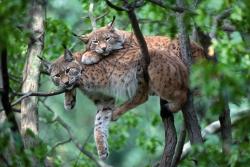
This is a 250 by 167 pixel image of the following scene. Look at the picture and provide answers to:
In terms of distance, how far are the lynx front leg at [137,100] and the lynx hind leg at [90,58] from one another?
524 mm

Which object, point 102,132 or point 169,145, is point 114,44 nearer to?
point 102,132

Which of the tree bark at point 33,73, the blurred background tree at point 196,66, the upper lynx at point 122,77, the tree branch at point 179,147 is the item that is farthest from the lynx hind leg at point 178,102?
the tree bark at point 33,73

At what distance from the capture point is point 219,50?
589cm

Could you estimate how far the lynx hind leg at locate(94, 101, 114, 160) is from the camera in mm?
7051

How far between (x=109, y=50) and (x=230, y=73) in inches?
161

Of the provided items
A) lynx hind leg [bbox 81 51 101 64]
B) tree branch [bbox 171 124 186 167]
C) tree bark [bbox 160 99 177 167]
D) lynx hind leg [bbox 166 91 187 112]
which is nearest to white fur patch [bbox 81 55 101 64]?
lynx hind leg [bbox 81 51 101 64]

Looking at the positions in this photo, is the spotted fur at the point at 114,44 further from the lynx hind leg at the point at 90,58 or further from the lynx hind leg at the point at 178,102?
the lynx hind leg at the point at 178,102

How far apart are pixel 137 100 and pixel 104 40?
84 centimetres

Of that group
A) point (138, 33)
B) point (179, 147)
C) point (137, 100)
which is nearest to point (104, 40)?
point (137, 100)

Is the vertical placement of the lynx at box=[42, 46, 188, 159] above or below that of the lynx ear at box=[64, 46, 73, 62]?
below

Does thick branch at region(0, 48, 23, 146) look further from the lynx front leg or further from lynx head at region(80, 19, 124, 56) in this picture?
lynx head at region(80, 19, 124, 56)

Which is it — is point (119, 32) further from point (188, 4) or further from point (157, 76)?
point (188, 4)

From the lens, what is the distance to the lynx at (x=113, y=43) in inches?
276

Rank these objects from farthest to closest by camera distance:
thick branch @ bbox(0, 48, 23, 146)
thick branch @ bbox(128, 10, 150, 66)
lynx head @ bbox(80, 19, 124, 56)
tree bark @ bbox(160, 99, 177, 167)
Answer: lynx head @ bbox(80, 19, 124, 56)
tree bark @ bbox(160, 99, 177, 167)
thick branch @ bbox(128, 10, 150, 66)
thick branch @ bbox(0, 48, 23, 146)
